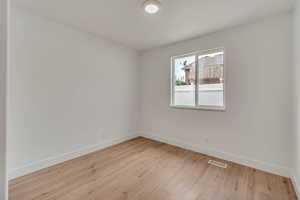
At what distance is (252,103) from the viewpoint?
7.46 ft

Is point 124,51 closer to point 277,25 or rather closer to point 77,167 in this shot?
point 77,167

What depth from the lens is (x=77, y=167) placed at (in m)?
2.26

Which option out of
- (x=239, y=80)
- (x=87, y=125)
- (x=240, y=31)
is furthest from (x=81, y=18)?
(x=239, y=80)

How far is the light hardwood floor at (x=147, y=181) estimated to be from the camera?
1647 mm

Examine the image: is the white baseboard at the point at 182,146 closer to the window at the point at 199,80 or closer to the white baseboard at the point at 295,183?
the white baseboard at the point at 295,183

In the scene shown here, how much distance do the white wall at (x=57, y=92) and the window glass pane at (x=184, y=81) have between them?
145cm

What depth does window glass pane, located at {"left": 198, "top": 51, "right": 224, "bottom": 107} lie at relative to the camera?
8.86ft

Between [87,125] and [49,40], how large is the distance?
1.68 metres

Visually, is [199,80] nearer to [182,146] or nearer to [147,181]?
[182,146]

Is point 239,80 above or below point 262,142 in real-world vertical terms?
above

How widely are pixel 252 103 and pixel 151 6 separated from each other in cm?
226

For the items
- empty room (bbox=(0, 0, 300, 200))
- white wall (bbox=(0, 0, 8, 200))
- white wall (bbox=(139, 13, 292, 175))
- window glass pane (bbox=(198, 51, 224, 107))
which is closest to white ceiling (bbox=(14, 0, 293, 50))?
empty room (bbox=(0, 0, 300, 200))

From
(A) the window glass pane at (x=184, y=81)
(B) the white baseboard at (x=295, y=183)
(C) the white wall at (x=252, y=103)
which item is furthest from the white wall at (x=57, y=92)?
(B) the white baseboard at (x=295, y=183)

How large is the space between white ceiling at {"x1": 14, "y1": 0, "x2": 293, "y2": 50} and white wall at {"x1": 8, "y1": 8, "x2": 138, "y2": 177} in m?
0.35
